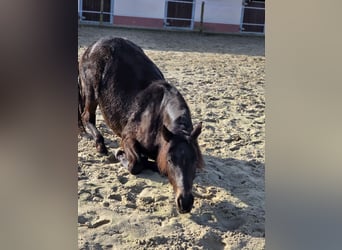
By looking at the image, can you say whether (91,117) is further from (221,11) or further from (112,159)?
(221,11)

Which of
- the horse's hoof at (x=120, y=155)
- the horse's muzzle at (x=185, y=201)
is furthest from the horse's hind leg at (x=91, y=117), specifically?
the horse's muzzle at (x=185, y=201)

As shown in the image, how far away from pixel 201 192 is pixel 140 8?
16.6 feet

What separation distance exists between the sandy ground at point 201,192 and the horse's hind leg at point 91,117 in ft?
0.18

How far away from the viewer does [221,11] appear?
6.43 meters

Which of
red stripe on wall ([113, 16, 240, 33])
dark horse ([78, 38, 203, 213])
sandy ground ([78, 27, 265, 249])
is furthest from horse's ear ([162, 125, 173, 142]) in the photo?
red stripe on wall ([113, 16, 240, 33])

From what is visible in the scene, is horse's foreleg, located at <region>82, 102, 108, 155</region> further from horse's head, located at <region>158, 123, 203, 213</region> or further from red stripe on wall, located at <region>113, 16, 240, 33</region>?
red stripe on wall, located at <region>113, 16, 240, 33</region>

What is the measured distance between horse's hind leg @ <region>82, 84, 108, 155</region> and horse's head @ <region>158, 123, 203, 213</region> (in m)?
0.64

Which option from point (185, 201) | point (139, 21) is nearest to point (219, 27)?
point (139, 21)

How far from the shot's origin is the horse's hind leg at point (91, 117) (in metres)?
2.30

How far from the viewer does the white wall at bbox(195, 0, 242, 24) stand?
6012 millimetres

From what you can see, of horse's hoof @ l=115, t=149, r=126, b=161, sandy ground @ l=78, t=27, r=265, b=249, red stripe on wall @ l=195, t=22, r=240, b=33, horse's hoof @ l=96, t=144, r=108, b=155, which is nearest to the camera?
sandy ground @ l=78, t=27, r=265, b=249

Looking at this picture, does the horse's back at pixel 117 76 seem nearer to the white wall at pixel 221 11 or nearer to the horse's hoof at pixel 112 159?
the horse's hoof at pixel 112 159
